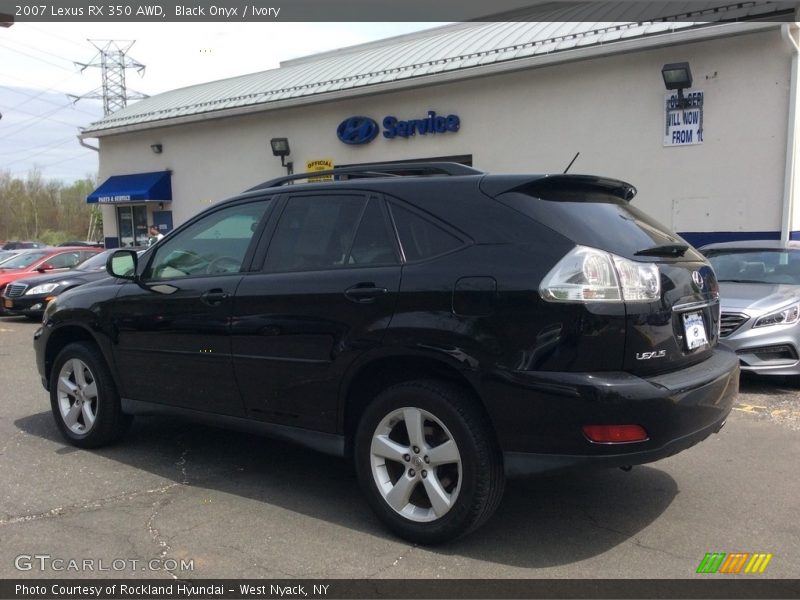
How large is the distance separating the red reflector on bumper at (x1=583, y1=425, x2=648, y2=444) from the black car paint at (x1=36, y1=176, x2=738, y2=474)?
0.03m

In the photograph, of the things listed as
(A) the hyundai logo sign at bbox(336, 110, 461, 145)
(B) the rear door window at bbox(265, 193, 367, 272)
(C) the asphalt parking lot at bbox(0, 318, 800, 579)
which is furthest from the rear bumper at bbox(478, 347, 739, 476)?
(A) the hyundai logo sign at bbox(336, 110, 461, 145)

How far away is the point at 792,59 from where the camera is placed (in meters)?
11.7

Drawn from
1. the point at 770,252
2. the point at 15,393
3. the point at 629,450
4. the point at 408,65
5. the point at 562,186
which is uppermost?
the point at 408,65

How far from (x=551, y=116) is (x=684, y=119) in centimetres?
253

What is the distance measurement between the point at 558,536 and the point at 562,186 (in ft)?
5.88

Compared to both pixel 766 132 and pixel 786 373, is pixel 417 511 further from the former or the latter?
pixel 766 132

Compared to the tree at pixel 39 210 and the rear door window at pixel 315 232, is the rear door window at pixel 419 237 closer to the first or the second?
the rear door window at pixel 315 232

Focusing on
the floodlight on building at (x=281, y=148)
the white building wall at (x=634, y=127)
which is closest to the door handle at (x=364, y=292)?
the white building wall at (x=634, y=127)

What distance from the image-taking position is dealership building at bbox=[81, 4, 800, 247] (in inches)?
481

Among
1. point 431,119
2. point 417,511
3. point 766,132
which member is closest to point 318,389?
point 417,511

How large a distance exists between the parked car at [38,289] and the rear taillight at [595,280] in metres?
12.4

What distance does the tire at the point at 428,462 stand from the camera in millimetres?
3467

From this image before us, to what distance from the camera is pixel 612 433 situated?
3.25 metres

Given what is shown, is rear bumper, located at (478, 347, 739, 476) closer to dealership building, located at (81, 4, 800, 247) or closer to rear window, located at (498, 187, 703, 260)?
rear window, located at (498, 187, 703, 260)
